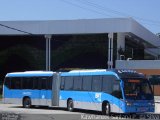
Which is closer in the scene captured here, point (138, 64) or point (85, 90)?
point (85, 90)

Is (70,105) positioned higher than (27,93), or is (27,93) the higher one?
(27,93)

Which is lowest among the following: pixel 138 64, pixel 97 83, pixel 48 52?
pixel 97 83

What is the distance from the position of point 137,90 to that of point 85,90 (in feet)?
13.2

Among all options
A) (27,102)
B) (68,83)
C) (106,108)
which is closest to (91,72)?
(68,83)

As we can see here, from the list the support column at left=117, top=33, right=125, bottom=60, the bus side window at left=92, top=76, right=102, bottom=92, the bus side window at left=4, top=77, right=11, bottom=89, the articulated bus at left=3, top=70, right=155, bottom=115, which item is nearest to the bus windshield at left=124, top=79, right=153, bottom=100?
the articulated bus at left=3, top=70, right=155, bottom=115

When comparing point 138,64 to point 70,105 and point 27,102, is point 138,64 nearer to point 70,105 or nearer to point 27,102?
point 27,102

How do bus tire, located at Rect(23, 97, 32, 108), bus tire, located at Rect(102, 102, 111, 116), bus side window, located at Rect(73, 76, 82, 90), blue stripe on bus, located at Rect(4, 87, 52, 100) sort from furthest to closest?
bus tire, located at Rect(23, 97, 32, 108), blue stripe on bus, located at Rect(4, 87, 52, 100), bus side window, located at Rect(73, 76, 82, 90), bus tire, located at Rect(102, 102, 111, 116)

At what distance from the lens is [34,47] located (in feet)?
221

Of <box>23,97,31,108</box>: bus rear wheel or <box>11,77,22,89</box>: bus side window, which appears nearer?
<box>23,97,31,108</box>: bus rear wheel

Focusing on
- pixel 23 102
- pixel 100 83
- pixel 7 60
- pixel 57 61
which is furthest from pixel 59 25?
pixel 100 83

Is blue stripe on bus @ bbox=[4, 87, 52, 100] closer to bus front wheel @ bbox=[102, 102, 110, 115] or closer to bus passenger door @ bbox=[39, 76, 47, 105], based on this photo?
bus passenger door @ bbox=[39, 76, 47, 105]

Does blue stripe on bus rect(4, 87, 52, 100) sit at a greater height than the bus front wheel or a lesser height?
greater

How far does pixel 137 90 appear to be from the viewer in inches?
Result: 1000

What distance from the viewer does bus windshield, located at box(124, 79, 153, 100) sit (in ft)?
82.4
